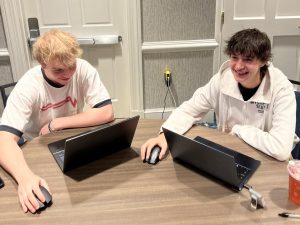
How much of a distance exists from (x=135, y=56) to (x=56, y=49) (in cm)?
168

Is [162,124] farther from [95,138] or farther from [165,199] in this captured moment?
[165,199]

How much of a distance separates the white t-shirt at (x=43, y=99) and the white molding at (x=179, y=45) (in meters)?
1.35

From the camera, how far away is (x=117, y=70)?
3.21 metres

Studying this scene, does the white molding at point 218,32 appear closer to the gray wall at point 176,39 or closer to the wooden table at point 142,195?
the gray wall at point 176,39

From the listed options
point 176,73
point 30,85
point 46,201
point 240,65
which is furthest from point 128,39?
point 46,201

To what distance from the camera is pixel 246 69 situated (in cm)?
153

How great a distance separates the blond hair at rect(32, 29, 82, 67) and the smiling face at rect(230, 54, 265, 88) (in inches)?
28.6

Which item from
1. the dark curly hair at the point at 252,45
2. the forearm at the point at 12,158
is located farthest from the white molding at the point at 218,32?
the forearm at the point at 12,158

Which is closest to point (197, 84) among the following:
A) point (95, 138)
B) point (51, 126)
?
point (51, 126)

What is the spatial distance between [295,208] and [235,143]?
449mm

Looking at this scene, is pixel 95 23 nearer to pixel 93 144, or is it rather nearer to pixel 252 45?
pixel 252 45

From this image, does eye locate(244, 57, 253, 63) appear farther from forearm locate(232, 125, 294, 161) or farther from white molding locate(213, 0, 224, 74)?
white molding locate(213, 0, 224, 74)

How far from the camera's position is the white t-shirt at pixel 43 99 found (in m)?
1.52

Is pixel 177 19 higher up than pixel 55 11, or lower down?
lower down
